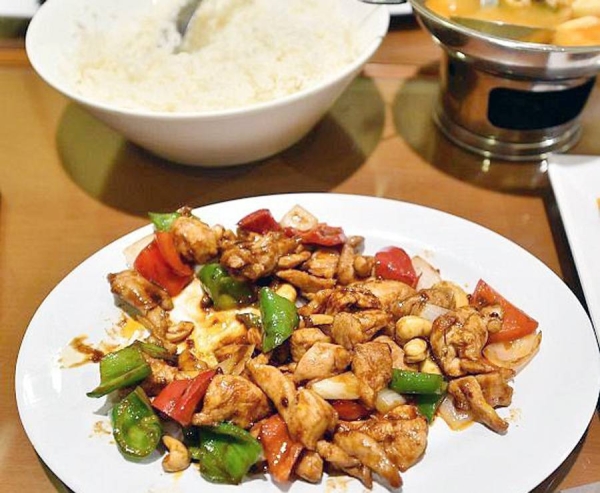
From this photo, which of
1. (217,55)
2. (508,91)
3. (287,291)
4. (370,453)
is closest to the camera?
(370,453)

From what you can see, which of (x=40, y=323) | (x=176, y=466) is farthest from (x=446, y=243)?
(x=40, y=323)

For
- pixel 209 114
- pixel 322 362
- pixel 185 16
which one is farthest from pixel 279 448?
pixel 185 16

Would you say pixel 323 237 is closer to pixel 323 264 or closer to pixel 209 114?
pixel 323 264

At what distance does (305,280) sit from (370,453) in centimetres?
43

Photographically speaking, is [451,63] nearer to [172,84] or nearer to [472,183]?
[472,183]

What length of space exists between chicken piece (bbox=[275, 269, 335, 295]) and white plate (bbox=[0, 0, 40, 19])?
4.66 ft

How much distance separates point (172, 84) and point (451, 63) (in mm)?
735

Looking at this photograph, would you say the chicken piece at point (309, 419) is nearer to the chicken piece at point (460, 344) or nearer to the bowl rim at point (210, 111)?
the chicken piece at point (460, 344)

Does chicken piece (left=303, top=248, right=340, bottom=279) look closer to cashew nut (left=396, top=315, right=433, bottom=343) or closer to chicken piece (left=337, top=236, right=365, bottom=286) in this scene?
chicken piece (left=337, top=236, right=365, bottom=286)

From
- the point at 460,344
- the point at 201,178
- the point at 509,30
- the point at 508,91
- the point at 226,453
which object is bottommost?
the point at 201,178

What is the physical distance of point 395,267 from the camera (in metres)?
1.50

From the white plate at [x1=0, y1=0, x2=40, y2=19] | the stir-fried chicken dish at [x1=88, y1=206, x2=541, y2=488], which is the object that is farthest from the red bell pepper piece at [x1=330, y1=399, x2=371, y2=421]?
the white plate at [x1=0, y1=0, x2=40, y2=19]

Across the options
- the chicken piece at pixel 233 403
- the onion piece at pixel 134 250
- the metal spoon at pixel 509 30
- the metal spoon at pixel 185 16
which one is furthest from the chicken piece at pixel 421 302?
the metal spoon at pixel 185 16

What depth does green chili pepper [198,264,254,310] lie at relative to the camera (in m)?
1.48
